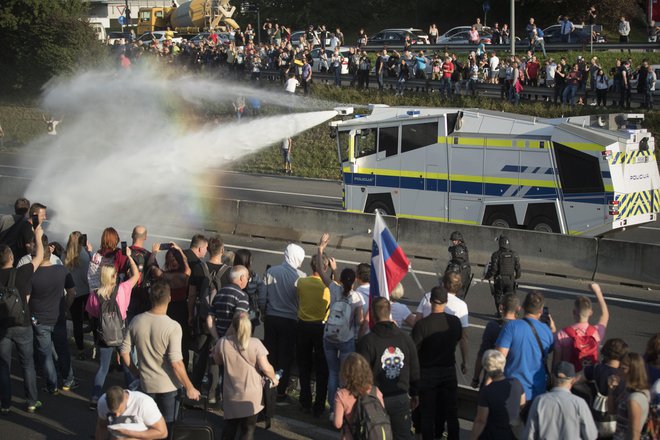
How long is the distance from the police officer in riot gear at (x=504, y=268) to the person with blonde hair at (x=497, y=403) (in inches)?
242

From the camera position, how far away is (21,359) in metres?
9.97

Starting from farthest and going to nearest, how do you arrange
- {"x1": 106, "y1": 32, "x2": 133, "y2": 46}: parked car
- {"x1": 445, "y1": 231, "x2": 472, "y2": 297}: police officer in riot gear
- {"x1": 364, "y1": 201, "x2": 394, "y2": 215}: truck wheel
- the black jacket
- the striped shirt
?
{"x1": 106, "y1": 32, "x2": 133, "y2": 46}: parked car → {"x1": 364, "y1": 201, "x2": 394, "y2": 215}: truck wheel → {"x1": 445, "y1": 231, "x2": 472, "y2": 297}: police officer in riot gear → the striped shirt → the black jacket

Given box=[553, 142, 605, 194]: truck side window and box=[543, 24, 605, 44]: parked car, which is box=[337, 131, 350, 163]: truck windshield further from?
box=[543, 24, 605, 44]: parked car

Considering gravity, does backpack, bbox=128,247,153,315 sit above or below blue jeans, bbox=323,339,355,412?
above

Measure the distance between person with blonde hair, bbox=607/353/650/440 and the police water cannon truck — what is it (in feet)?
40.7

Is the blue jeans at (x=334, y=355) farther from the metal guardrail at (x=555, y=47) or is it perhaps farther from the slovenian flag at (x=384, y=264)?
the metal guardrail at (x=555, y=47)

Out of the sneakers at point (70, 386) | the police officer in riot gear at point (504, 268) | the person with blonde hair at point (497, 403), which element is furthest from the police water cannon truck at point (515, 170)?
the person with blonde hair at point (497, 403)

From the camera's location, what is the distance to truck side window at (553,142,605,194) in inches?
735

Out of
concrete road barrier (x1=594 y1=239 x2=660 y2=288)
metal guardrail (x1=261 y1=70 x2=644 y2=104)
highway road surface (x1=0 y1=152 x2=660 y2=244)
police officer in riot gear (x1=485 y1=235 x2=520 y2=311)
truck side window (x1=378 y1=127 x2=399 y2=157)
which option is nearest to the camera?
police officer in riot gear (x1=485 y1=235 x2=520 y2=311)

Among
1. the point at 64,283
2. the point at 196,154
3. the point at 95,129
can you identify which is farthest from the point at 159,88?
the point at 64,283

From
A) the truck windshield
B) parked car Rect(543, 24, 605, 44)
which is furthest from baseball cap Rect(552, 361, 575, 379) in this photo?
parked car Rect(543, 24, 605, 44)

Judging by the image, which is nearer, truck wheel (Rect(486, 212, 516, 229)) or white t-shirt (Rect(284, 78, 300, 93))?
truck wheel (Rect(486, 212, 516, 229))

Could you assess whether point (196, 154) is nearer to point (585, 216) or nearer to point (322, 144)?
point (322, 144)

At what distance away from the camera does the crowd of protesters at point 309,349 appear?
7.18 m
